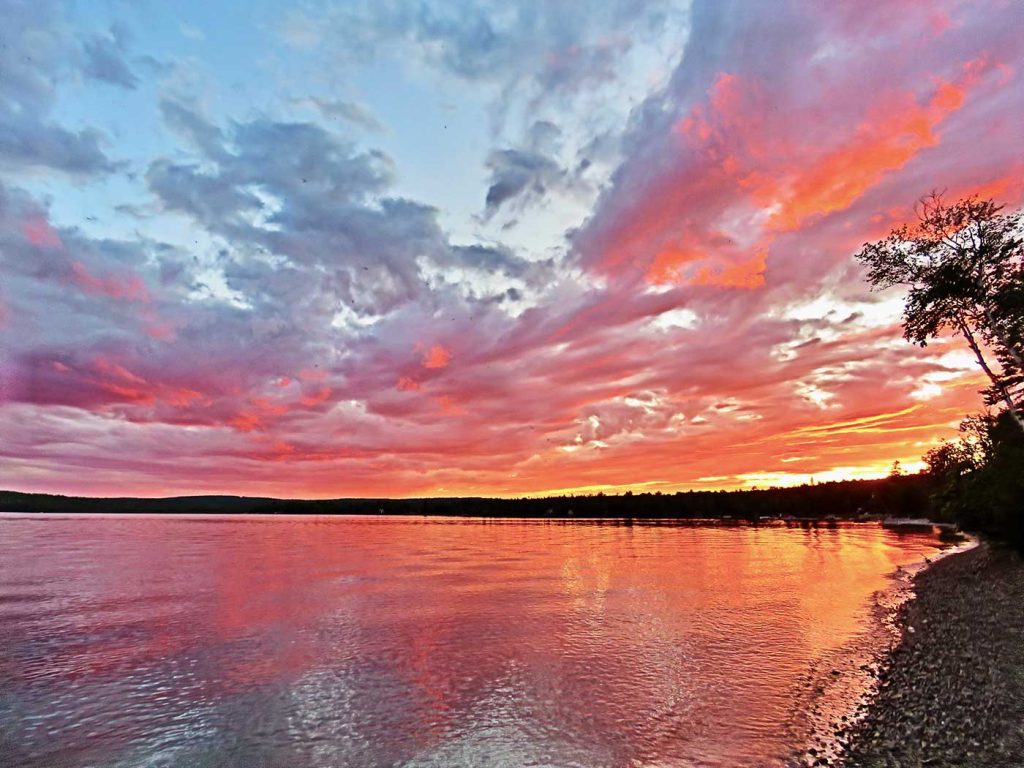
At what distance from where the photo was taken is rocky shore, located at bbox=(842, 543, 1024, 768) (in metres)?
12.4

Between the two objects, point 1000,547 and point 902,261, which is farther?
point 1000,547

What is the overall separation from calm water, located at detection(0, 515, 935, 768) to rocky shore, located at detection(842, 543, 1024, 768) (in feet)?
7.31

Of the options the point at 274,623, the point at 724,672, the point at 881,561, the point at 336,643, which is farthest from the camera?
the point at 881,561

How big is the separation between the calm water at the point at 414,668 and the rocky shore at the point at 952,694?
223 centimetres

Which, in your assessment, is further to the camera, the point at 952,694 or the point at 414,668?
the point at 414,668

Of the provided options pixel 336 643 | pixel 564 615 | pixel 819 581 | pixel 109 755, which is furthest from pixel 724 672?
pixel 819 581

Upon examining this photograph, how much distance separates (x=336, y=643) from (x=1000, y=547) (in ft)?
218

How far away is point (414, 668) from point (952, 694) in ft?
57.4

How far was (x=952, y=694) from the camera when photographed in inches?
634

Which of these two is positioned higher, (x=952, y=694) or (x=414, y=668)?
(x=952, y=694)

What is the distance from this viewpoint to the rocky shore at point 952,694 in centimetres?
1245

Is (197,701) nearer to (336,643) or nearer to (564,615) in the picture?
(336,643)

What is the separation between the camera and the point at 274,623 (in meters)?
31.7

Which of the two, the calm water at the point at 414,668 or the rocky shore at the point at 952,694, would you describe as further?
the calm water at the point at 414,668
